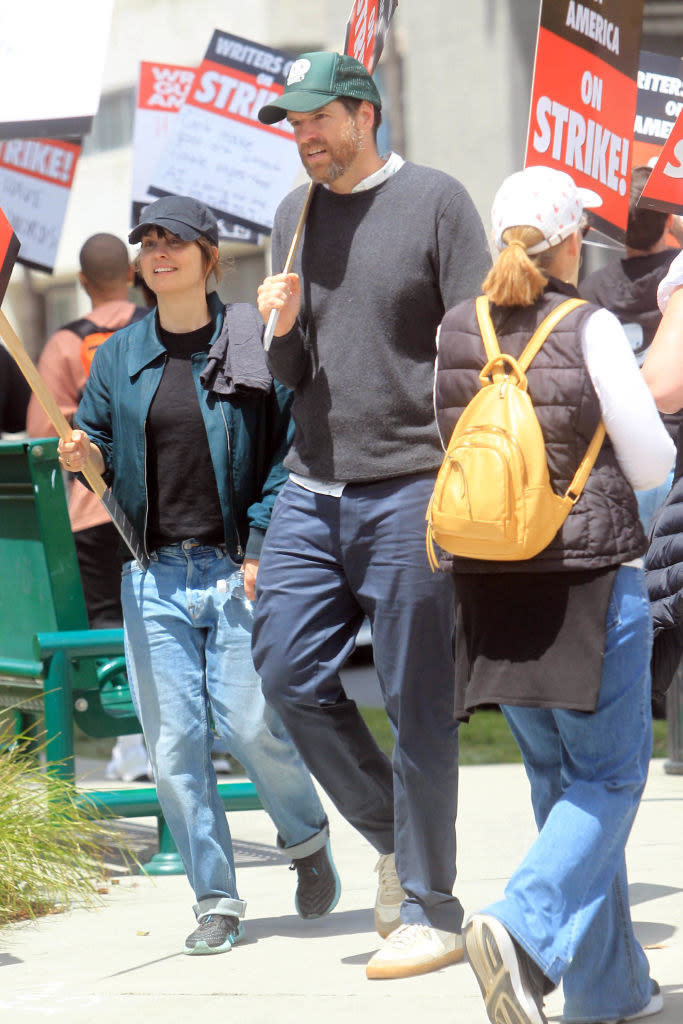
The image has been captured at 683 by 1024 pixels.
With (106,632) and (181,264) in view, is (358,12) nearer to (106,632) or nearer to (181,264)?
(181,264)

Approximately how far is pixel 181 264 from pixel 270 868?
7.32 feet

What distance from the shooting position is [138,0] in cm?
2609

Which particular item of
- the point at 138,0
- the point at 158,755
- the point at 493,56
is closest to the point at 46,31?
the point at 158,755

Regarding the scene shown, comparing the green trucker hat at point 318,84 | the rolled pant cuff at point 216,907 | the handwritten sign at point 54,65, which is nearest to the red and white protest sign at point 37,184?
the handwritten sign at point 54,65

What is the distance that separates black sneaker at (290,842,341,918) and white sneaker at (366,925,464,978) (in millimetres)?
626

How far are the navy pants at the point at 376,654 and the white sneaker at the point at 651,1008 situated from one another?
2.43 ft

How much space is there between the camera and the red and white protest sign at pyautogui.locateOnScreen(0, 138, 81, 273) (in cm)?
941

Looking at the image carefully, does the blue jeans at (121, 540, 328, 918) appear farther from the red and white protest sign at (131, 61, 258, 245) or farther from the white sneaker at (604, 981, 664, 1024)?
the red and white protest sign at (131, 61, 258, 245)

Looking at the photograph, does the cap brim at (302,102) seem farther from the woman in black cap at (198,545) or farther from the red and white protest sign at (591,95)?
the red and white protest sign at (591,95)

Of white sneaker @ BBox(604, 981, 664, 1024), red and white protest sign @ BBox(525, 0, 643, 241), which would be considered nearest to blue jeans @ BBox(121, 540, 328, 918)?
white sneaker @ BBox(604, 981, 664, 1024)

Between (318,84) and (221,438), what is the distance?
3.41 ft

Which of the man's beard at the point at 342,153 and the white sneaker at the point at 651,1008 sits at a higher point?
the man's beard at the point at 342,153

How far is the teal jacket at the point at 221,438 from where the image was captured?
506 centimetres

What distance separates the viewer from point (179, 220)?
507 centimetres
